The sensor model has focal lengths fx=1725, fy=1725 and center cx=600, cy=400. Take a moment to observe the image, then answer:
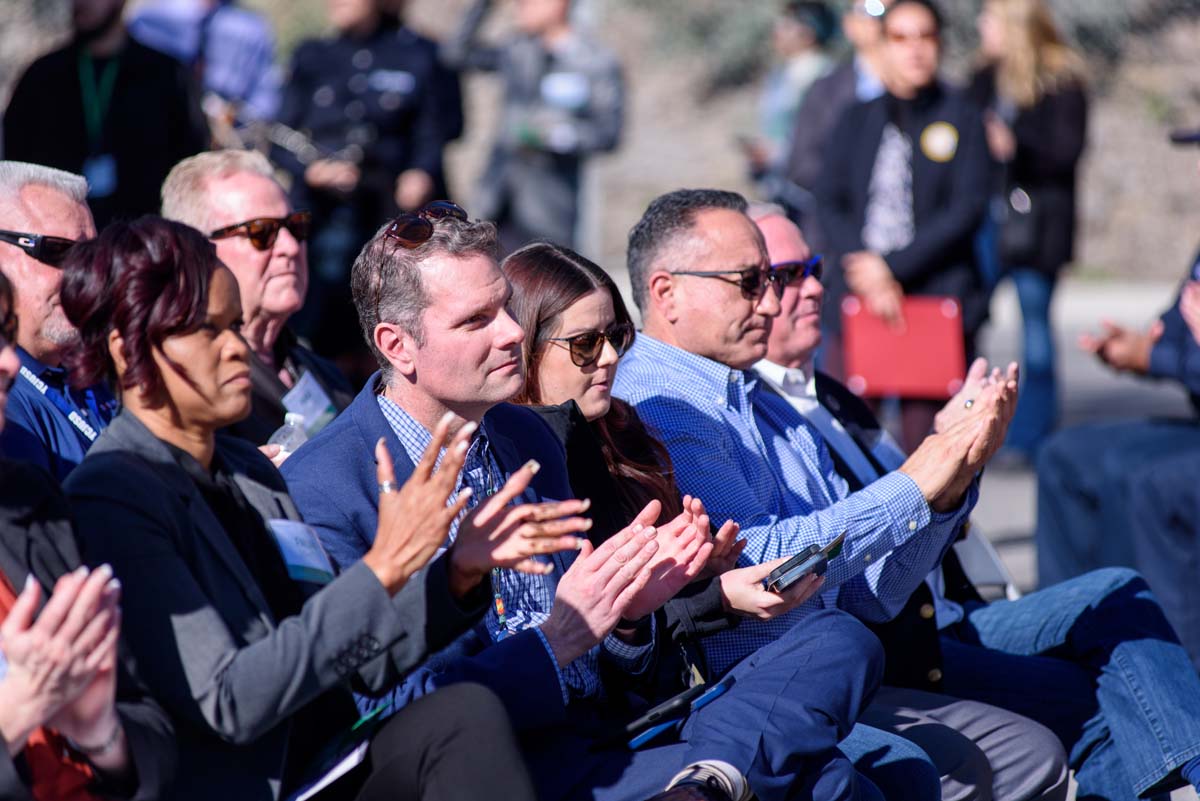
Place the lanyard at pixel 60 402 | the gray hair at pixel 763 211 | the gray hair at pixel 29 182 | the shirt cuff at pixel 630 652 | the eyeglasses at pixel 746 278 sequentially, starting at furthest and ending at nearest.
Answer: the gray hair at pixel 763 211 → the eyeglasses at pixel 746 278 → the gray hair at pixel 29 182 → the lanyard at pixel 60 402 → the shirt cuff at pixel 630 652

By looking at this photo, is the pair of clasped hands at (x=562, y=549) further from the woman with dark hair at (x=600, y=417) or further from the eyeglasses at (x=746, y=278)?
the eyeglasses at (x=746, y=278)

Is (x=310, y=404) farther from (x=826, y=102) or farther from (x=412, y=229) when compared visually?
(x=826, y=102)

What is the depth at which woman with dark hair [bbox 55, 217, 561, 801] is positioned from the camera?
2584 mm

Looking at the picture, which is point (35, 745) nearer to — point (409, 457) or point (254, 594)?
point (254, 594)

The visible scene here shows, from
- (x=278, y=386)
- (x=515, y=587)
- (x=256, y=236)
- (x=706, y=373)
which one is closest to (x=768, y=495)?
(x=706, y=373)

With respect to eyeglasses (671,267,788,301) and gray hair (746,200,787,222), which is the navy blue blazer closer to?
eyeglasses (671,267,788,301)

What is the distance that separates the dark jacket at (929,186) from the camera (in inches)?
289

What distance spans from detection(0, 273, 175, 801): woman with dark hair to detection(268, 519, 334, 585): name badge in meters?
0.36

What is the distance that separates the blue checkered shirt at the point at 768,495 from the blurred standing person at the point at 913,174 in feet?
10.7

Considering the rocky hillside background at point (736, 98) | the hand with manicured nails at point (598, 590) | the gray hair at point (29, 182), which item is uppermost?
the gray hair at point (29, 182)

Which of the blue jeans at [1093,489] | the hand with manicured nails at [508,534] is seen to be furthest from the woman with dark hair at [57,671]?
the blue jeans at [1093,489]

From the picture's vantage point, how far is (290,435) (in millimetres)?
4023

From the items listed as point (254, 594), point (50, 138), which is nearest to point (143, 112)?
point (50, 138)

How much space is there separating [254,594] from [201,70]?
264 inches
